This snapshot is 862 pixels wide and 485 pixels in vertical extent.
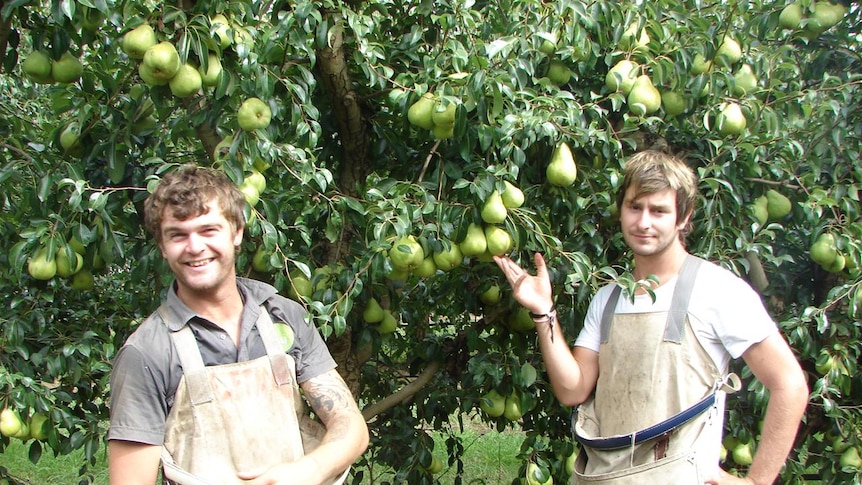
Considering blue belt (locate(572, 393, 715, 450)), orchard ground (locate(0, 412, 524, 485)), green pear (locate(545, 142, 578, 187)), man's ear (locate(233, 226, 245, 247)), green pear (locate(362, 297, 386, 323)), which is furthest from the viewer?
orchard ground (locate(0, 412, 524, 485))

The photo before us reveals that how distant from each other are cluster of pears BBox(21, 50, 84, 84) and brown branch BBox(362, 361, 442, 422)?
5.00 ft

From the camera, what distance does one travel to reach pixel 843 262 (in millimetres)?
2594

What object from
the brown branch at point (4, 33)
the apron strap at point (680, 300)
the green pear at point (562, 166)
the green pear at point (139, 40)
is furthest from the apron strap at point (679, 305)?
the brown branch at point (4, 33)

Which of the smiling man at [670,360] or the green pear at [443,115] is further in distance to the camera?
the green pear at [443,115]

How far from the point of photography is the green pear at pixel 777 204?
2.73 meters

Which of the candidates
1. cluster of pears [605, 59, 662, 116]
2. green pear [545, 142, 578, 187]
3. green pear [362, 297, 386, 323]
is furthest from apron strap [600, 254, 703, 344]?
green pear [362, 297, 386, 323]

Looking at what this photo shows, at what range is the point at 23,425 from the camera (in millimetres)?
2217

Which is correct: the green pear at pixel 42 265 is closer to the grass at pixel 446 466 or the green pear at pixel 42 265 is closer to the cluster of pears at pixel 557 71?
the cluster of pears at pixel 557 71

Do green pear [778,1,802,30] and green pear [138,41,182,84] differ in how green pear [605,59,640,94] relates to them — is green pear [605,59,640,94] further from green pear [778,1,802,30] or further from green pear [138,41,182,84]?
green pear [138,41,182,84]

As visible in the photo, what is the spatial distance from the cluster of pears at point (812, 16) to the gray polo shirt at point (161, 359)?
1.75 metres

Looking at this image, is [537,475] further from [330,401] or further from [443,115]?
[443,115]

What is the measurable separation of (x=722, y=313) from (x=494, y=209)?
64cm

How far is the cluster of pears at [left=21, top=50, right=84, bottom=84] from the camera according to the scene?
2104 millimetres


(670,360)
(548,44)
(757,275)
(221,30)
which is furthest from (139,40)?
(757,275)
